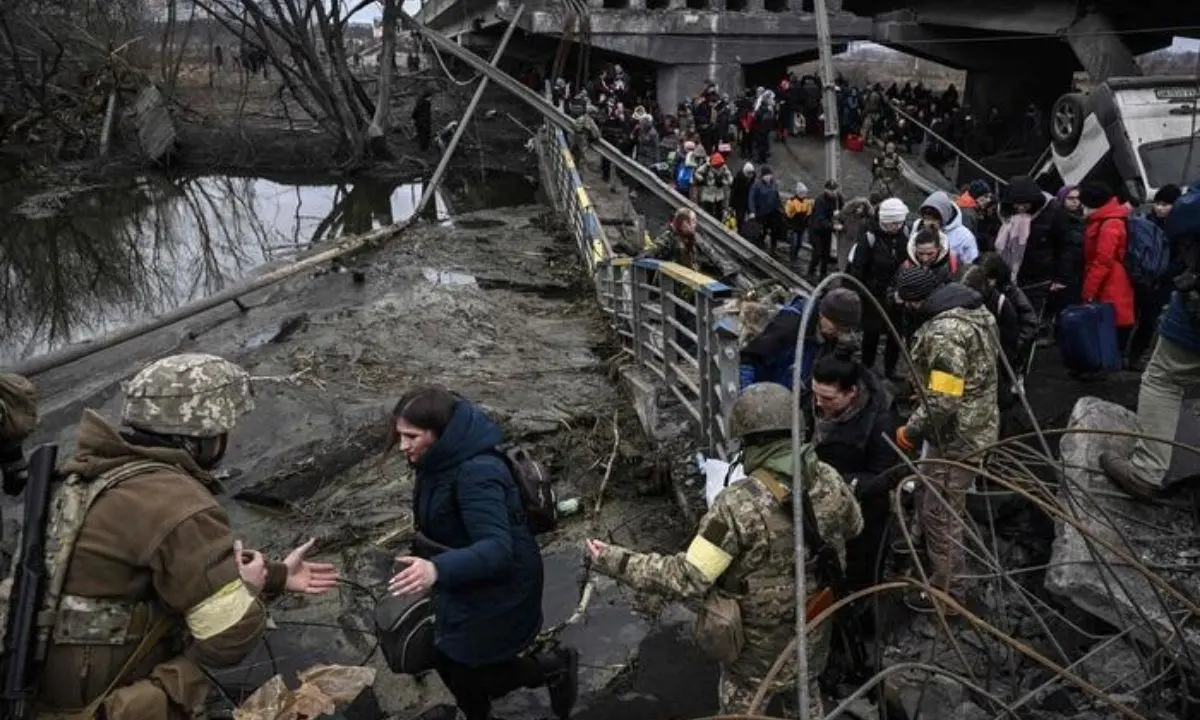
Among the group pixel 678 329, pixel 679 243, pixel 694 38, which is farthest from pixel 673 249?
pixel 694 38

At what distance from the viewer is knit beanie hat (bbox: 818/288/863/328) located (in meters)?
3.90

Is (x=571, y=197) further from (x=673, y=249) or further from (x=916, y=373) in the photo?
(x=916, y=373)

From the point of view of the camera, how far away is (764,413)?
8.29 ft

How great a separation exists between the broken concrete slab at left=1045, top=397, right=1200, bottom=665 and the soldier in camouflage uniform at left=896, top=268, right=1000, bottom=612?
0.40 metres

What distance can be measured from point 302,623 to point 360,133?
21790mm

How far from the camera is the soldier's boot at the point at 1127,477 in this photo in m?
4.32

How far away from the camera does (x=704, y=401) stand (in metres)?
4.95

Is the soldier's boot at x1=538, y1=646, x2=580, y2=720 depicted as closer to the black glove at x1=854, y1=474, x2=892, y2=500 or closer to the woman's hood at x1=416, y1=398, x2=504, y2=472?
the woman's hood at x1=416, y1=398, x2=504, y2=472

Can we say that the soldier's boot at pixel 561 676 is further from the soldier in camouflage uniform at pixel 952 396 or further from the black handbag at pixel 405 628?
the soldier in camouflage uniform at pixel 952 396

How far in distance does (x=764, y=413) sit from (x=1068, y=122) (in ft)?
33.6

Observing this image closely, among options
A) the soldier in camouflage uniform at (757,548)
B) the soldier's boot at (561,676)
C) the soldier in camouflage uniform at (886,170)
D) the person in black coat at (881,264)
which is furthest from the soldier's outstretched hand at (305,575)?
the soldier in camouflage uniform at (886,170)

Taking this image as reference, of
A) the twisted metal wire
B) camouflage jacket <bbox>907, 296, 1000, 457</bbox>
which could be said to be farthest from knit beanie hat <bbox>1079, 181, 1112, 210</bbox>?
camouflage jacket <bbox>907, 296, 1000, 457</bbox>

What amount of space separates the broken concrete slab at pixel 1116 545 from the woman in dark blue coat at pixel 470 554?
1.96 meters

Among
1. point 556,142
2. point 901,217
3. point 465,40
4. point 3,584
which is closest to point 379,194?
point 556,142
